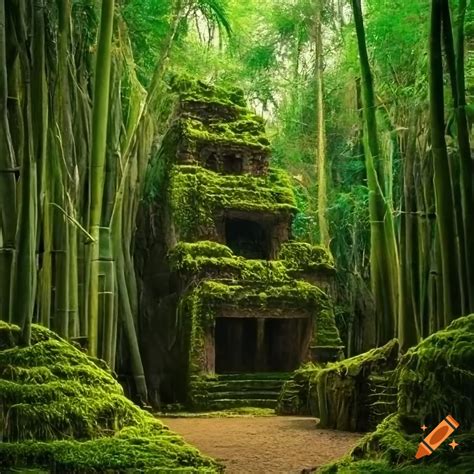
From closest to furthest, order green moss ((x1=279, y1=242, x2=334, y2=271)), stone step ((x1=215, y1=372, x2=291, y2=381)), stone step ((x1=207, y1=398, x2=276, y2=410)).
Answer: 1. stone step ((x1=207, y1=398, x2=276, y2=410))
2. stone step ((x1=215, y1=372, x2=291, y2=381))
3. green moss ((x1=279, y1=242, x2=334, y2=271))

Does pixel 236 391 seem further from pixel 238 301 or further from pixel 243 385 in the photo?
pixel 238 301

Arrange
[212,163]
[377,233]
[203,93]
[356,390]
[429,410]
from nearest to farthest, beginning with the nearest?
1. [429,410]
2. [377,233]
3. [356,390]
4. [212,163]
5. [203,93]

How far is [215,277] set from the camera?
12633mm

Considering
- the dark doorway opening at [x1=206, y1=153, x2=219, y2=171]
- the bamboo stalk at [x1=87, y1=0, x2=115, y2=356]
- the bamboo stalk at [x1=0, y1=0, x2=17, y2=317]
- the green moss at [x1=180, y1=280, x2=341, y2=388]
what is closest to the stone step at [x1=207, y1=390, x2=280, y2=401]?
the green moss at [x1=180, y1=280, x2=341, y2=388]

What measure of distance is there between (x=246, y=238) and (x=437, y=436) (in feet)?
40.1

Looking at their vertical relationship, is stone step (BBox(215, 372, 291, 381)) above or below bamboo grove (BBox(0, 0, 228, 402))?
below

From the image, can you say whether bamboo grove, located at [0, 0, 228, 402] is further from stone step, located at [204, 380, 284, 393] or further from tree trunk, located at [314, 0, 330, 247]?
tree trunk, located at [314, 0, 330, 247]

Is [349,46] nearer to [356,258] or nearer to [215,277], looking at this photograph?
[215,277]

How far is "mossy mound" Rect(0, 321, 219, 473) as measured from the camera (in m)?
3.85

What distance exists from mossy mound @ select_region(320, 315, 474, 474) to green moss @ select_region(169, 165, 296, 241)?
981cm

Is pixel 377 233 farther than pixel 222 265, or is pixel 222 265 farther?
pixel 222 265

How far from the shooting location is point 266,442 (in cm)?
646

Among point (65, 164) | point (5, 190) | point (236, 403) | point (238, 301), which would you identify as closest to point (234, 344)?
point (238, 301)

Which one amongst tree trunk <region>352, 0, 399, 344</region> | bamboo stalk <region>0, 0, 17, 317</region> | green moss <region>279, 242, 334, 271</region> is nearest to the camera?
bamboo stalk <region>0, 0, 17, 317</region>
